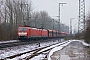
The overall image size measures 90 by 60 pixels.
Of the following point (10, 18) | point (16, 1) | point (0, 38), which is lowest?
point (0, 38)

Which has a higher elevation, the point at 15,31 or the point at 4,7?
the point at 4,7

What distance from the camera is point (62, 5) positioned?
2719 inches

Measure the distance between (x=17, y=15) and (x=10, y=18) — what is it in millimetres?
4079

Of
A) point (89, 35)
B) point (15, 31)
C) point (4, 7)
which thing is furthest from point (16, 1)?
point (89, 35)

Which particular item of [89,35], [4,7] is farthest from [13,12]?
[89,35]

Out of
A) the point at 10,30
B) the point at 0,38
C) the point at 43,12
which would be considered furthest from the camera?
the point at 43,12

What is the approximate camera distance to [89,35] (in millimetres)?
44219

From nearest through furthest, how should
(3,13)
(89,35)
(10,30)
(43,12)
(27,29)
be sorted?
(89,35), (27,29), (10,30), (3,13), (43,12)

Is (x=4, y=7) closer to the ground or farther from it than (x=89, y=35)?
farther from it

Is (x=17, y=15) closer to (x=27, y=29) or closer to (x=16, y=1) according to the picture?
(x=16, y=1)

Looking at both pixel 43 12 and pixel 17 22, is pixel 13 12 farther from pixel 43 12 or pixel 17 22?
pixel 43 12

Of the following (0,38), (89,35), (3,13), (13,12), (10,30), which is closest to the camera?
(89,35)

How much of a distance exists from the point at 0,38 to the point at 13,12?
2174 cm

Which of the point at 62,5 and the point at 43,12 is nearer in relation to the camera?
the point at 62,5
